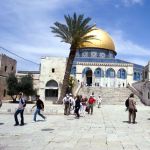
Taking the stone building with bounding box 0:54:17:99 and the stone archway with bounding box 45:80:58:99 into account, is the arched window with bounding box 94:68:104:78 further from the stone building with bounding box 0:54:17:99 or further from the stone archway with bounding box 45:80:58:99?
the stone building with bounding box 0:54:17:99

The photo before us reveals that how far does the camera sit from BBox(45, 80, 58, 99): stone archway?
44.0 metres

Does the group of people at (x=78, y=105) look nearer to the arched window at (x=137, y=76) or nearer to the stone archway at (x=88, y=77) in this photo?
the stone archway at (x=88, y=77)

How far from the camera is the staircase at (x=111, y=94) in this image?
36.5m

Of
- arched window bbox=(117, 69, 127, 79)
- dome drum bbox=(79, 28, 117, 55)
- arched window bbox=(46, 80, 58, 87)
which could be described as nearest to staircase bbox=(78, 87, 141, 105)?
arched window bbox=(46, 80, 58, 87)

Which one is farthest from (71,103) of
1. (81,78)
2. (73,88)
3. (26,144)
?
(81,78)

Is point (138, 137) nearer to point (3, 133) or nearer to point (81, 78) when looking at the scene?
point (3, 133)

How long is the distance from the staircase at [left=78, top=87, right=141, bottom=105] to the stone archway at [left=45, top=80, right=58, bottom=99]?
3821mm

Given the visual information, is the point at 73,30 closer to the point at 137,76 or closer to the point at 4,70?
the point at 4,70

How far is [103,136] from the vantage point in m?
9.66

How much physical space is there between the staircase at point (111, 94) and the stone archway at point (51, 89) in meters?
3.82

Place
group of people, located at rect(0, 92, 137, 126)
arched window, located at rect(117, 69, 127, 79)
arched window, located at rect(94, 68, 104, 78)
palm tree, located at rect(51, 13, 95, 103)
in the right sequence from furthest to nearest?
arched window, located at rect(117, 69, 127, 79)
arched window, located at rect(94, 68, 104, 78)
palm tree, located at rect(51, 13, 95, 103)
group of people, located at rect(0, 92, 137, 126)

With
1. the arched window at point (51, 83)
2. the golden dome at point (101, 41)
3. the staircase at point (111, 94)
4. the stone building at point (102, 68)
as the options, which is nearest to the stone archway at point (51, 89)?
the arched window at point (51, 83)

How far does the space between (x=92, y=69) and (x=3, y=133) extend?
1904 inches

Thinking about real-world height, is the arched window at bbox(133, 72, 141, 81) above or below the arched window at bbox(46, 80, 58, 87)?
above
